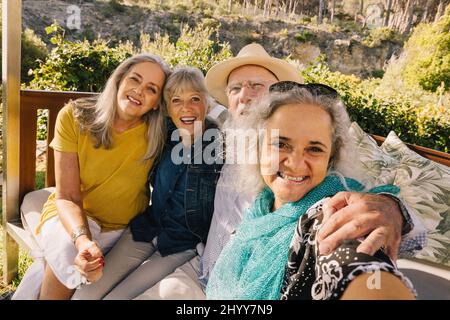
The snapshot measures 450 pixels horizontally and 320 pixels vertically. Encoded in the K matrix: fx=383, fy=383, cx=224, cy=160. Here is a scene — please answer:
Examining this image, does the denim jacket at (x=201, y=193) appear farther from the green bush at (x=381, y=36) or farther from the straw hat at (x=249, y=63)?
the green bush at (x=381, y=36)

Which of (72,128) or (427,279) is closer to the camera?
(427,279)

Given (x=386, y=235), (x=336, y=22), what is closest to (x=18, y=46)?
(x=386, y=235)

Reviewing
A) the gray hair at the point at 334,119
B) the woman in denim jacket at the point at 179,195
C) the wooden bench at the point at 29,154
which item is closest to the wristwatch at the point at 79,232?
the woman in denim jacket at the point at 179,195

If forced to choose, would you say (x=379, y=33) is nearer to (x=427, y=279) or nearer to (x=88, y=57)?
(x=88, y=57)

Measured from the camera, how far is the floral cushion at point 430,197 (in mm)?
1815

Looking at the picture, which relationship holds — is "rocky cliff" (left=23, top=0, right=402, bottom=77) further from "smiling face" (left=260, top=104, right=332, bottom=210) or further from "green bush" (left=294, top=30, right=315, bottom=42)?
"smiling face" (left=260, top=104, right=332, bottom=210)

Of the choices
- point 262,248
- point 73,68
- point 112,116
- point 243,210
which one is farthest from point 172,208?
point 73,68

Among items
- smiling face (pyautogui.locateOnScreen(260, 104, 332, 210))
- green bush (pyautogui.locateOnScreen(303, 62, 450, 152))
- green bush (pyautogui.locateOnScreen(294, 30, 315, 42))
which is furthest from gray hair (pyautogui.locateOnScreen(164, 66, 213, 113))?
green bush (pyautogui.locateOnScreen(294, 30, 315, 42))

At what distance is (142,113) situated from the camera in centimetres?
198

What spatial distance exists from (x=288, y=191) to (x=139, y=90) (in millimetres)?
1006
